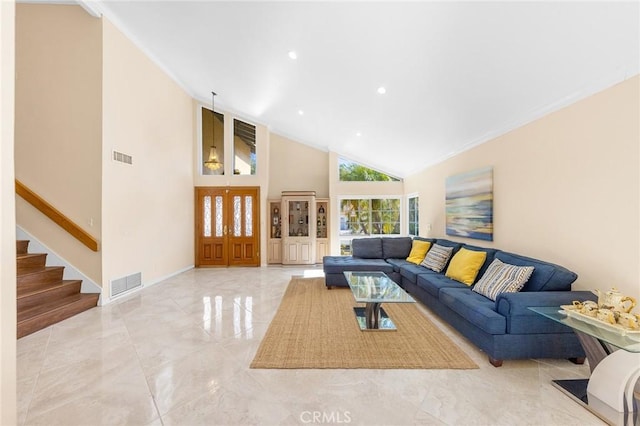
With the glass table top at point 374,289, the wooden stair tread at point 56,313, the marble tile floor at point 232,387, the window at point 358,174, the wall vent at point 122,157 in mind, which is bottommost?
the marble tile floor at point 232,387

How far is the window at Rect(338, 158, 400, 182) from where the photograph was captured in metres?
7.60

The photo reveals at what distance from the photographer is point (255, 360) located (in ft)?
7.99

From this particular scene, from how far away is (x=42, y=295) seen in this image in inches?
137

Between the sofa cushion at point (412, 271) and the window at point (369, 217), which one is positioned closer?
the sofa cushion at point (412, 271)

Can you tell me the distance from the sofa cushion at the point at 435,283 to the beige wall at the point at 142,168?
4480mm

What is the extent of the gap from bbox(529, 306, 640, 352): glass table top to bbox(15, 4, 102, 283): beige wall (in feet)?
17.3

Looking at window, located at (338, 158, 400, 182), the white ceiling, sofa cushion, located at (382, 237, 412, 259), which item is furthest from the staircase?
window, located at (338, 158, 400, 182)

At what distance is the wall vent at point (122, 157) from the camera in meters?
4.25

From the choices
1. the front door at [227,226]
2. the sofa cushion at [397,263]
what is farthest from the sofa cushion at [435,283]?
the front door at [227,226]

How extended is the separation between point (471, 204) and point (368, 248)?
212 centimetres

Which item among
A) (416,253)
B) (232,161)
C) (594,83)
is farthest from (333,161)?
(594,83)

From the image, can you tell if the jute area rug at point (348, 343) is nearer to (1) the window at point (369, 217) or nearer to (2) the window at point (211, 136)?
(1) the window at point (369, 217)

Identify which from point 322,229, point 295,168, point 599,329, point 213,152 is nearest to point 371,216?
point 322,229

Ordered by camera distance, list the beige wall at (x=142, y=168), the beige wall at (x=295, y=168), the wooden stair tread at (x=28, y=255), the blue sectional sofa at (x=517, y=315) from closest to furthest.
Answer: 1. the blue sectional sofa at (x=517, y=315)
2. the wooden stair tread at (x=28, y=255)
3. the beige wall at (x=142, y=168)
4. the beige wall at (x=295, y=168)
